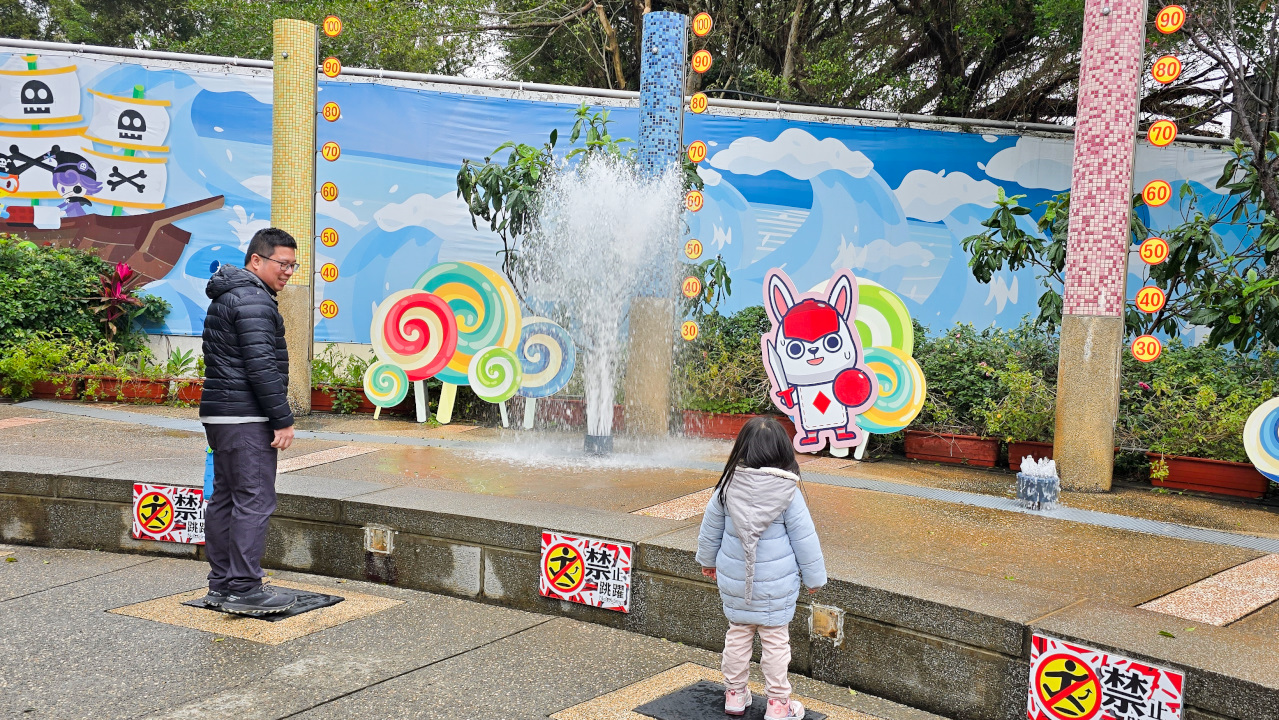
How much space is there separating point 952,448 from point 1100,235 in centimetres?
207

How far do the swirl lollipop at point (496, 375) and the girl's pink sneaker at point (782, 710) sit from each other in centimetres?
576

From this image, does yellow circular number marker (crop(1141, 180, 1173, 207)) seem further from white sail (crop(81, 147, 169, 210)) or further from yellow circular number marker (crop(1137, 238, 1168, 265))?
white sail (crop(81, 147, 169, 210))

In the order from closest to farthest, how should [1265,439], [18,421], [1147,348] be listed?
1. [1265,439]
2. [1147,348]
3. [18,421]

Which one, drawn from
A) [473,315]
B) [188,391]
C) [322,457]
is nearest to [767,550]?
[322,457]

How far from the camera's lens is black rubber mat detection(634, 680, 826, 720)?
3756 millimetres

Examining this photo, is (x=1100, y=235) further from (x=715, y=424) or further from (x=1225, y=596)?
(x=715, y=424)

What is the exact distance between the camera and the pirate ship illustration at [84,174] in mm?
12453

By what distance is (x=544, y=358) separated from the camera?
917cm

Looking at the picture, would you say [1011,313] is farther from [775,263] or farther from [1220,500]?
[1220,500]

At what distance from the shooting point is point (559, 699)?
154 inches

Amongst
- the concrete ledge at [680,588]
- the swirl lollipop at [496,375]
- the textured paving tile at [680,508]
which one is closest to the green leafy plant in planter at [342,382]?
the swirl lollipop at [496,375]

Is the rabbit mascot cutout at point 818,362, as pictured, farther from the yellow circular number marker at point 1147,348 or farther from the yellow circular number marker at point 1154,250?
the yellow circular number marker at point 1154,250

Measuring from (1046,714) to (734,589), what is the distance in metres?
1.17

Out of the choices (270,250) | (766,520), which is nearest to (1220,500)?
(766,520)
